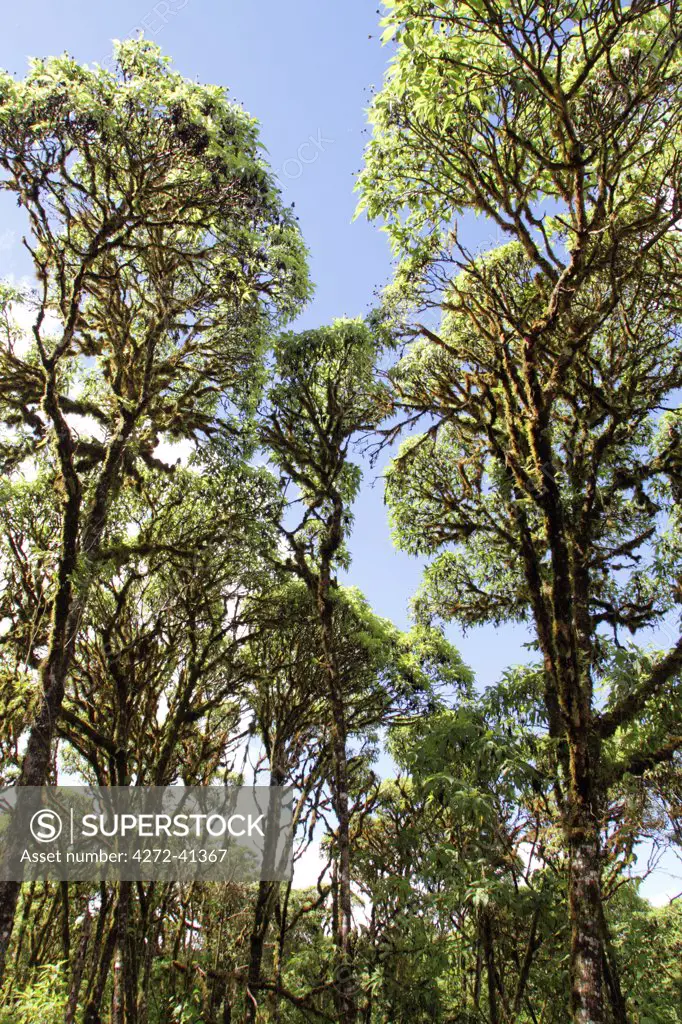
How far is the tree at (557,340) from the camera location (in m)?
6.00

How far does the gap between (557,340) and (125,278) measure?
7.51 metres

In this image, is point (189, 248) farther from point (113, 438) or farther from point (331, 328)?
point (113, 438)

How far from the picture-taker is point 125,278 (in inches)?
440

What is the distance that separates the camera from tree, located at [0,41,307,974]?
8.34 meters

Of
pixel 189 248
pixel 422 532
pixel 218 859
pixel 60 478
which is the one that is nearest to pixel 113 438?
pixel 60 478

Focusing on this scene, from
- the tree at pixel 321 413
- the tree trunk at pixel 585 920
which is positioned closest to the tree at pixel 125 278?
the tree at pixel 321 413

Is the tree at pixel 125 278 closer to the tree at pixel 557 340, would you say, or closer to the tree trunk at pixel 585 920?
the tree at pixel 557 340

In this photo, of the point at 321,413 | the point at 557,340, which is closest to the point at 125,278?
the point at 321,413

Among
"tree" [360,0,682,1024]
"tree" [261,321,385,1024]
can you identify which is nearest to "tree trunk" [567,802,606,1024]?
"tree" [360,0,682,1024]

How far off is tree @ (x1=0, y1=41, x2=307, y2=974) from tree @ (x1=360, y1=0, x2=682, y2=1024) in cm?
253

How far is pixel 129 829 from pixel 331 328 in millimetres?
9836

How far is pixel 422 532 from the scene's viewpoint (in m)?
12.8

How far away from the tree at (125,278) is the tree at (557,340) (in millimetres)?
2530

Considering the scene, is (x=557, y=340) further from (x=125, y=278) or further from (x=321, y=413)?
(x=125, y=278)
